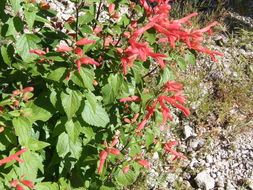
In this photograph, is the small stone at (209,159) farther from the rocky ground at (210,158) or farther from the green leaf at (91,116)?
the green leaf at (91,116)

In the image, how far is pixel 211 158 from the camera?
371cm

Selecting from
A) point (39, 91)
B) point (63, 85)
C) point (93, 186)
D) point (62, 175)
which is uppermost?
point (63, 85)

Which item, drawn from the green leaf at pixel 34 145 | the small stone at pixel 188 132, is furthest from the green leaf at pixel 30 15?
the small stone at pixel 188 132

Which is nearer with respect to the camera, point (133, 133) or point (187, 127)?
point (133, 133)

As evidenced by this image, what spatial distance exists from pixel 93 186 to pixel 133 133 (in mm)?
539

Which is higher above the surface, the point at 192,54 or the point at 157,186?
the point at 192,54

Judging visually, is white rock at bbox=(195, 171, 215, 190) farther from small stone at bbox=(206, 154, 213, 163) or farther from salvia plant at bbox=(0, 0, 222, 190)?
salvia plant at bbox=(0, 0, 222, 190)

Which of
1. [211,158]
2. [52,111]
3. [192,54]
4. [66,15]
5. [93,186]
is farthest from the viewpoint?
[66,15]

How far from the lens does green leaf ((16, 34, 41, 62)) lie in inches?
81.1

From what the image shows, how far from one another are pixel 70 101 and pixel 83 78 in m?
0.18

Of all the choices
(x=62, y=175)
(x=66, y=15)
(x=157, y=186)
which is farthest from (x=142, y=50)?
(x=66, y=15)

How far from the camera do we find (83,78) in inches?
66.7

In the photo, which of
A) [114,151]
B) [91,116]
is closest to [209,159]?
[114,151]

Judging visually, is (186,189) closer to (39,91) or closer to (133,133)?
(133,133)
